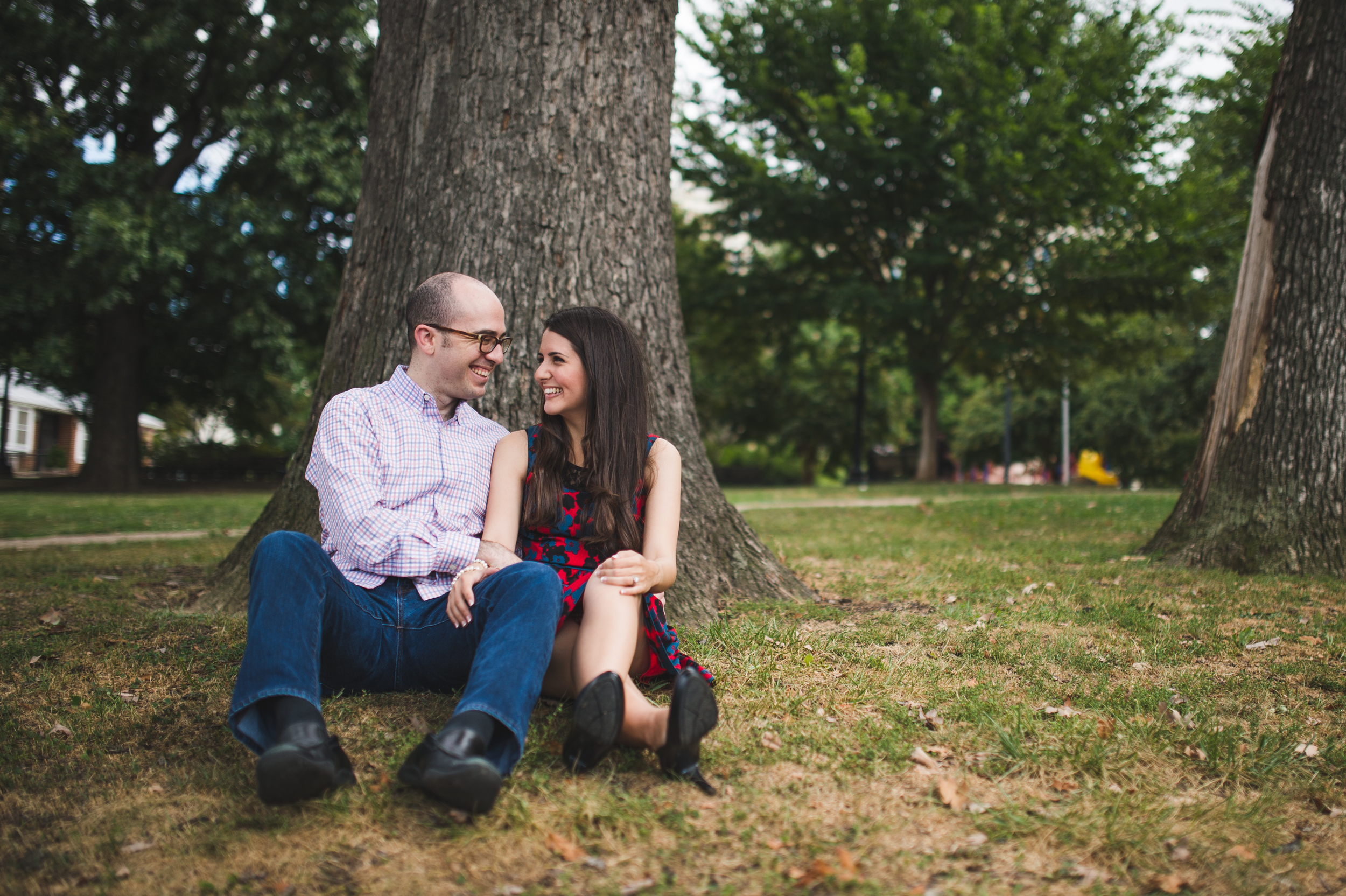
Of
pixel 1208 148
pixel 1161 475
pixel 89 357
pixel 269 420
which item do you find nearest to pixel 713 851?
pixel 1208 148

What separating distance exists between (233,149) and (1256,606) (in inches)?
816

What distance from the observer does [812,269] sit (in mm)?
21141

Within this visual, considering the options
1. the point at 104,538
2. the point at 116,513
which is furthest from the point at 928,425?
the point at 104,538

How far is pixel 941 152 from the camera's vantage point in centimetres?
1769

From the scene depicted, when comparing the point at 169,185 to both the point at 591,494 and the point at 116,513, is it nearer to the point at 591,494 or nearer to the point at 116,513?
the point at 116,513

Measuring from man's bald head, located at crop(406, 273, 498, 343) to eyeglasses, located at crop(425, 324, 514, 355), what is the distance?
0.7 inches

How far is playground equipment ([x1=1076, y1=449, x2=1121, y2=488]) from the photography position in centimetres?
3206

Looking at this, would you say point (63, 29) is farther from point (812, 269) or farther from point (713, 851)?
point (713, 851)

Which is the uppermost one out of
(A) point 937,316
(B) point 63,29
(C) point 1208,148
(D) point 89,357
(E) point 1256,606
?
(B) point 63,29

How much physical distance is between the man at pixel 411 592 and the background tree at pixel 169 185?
595 inches

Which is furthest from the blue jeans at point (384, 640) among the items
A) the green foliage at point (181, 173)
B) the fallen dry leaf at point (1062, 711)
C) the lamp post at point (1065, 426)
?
the lamp post at point (1065, 426)

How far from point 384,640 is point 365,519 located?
0.43 metres

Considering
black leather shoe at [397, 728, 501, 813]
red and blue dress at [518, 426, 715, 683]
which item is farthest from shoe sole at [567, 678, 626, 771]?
red and blue dress at [518, 426, 715, 683]

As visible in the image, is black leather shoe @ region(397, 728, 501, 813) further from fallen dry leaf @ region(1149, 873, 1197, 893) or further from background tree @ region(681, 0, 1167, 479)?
background tree @ region(681, 0, 1167, 479)
